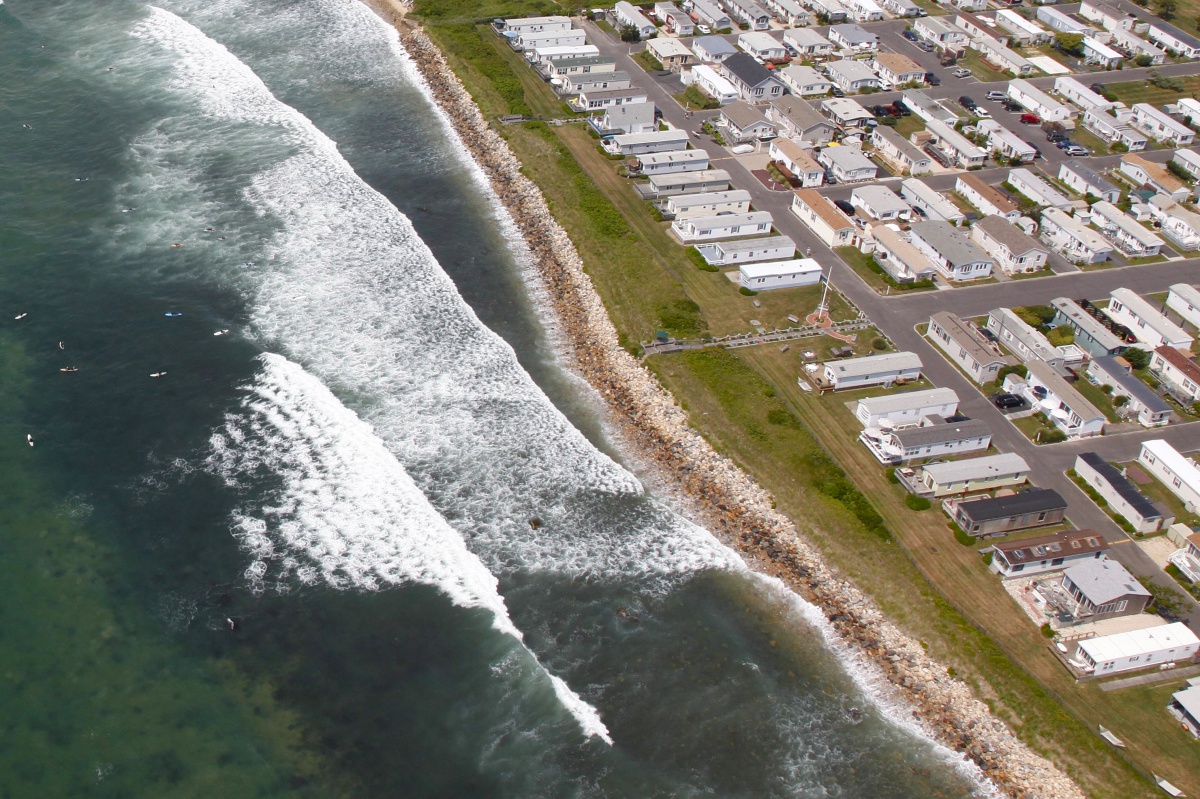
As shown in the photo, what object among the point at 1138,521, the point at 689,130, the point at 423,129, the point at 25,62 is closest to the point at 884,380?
the point at 1138,521

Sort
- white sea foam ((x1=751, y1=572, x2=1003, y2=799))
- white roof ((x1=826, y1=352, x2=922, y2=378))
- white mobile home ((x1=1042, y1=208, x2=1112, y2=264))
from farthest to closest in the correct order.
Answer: white mobile home ((x1=1042, y1=208, x2=1112, y2=264)) → white roof ((x1=826, y1=352, x2=922, y2=378)) → white sea foam ((x1=751, y1=572, x2=1003, y2=799))

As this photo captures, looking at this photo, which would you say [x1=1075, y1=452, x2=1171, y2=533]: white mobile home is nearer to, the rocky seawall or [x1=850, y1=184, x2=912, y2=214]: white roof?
the rocky seawall

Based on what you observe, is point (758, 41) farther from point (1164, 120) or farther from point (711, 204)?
point (1164, 120)

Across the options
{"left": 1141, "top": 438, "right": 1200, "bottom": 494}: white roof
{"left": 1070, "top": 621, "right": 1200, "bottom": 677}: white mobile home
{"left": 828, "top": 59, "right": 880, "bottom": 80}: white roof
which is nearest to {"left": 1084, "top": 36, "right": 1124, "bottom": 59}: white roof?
{"left": 828, "top": 59, "right": 880, "bottom": 80}: white roof

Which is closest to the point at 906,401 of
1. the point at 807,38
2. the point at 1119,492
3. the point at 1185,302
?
the point at 1119,492

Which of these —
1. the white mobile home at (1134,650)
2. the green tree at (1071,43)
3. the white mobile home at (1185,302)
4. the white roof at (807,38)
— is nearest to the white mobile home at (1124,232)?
the white mobile home at (1185,302)

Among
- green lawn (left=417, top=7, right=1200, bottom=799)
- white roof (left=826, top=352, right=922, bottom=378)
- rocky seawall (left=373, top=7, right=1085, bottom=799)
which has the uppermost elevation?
white roof (left=826, top=352, right=922, bottom=378)
